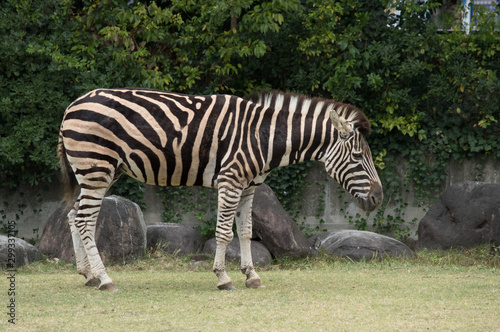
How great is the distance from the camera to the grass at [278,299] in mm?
5215

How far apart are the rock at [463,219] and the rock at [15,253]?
21.1ft

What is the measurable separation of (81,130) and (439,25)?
8.31 metres

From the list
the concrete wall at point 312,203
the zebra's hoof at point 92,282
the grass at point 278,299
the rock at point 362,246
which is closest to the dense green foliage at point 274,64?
the concrete wall at point 312,203

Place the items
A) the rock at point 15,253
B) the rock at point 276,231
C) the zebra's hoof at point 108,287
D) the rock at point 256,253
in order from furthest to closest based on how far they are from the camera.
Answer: the rock at point 276,231
the rock at point 256,253
the rock at point 15,253
the zebra's hoof at point 108,287

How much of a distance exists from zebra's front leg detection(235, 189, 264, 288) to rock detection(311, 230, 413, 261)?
312 cm

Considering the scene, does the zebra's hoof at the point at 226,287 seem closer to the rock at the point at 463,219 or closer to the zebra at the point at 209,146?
the zebra at the point at 209,146

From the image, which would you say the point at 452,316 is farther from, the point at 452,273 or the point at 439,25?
the point at 439,25

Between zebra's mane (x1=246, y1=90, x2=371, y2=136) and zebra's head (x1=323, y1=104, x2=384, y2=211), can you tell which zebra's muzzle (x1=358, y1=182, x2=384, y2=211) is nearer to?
zebra's head (x1=323, y1=104, x2=384, y2=211)

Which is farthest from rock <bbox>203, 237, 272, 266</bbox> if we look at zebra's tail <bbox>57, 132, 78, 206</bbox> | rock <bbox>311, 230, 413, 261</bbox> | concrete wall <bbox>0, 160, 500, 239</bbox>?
zebra's tail <bbox>57, 132, 78, 206</bbox>

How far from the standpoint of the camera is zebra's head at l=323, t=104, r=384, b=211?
7.25 meters

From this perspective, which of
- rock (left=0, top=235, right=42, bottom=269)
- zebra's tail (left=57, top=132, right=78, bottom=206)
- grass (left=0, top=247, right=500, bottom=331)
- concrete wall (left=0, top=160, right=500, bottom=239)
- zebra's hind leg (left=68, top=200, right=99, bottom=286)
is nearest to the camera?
grass (left=0, top=247, right=500, bottom=331)

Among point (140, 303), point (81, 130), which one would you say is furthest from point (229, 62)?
point (140, 303)

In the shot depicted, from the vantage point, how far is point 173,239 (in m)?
10.5

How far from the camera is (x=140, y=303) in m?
6.20
